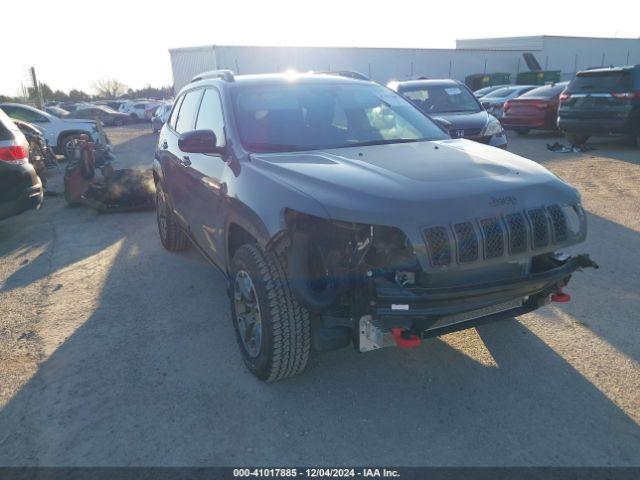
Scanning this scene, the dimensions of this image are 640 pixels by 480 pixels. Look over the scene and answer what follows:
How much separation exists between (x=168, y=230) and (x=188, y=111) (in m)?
1.49

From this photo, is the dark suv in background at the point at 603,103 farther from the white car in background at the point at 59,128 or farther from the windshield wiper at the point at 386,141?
the white car in background at the point at 59,128

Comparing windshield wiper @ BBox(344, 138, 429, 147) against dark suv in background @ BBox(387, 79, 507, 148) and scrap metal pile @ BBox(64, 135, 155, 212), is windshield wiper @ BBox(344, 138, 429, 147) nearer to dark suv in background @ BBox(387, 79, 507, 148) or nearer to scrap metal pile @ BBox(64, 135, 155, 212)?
dark suv in background @ BBox(387, 79, 507, 148)

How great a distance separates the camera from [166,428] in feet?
9.19

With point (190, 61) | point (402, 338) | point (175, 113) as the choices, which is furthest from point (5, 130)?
point (190, 61)

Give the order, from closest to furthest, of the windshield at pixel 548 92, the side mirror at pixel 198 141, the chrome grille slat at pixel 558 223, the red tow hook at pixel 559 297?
the chrome grille slat at pixel 558 223
the red tow hook at pixel 559 297
the side mirror at pixel 198 141
the windshield at pixel 548 92

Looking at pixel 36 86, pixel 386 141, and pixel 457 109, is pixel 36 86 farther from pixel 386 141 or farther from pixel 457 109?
pixel 386 141

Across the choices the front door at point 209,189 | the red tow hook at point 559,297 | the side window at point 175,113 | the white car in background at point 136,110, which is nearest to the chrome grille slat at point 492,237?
the red tow hook at point 559,297

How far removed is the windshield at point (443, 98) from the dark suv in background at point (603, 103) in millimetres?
3460

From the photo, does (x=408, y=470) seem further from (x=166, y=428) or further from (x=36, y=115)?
(x=36, y=115)

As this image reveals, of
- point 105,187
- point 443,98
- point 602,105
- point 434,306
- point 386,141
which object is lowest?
point 105,187

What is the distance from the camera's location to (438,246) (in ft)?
7.95

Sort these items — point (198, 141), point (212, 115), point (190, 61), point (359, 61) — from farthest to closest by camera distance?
1. point (359, 61)
2. point (190, 61)
3. point (212, 115)
4. point (198, 141)

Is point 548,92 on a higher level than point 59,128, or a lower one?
higher

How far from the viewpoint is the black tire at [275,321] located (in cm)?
286
